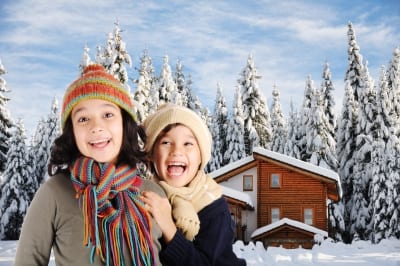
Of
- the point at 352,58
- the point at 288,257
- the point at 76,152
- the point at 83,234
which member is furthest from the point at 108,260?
the point at 352,58

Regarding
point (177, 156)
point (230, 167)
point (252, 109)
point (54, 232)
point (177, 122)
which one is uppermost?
point (252, 109)

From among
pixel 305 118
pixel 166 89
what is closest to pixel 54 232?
pixel 166 89

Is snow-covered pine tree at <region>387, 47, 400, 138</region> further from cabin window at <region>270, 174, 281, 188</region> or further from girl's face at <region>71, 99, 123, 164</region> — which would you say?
girl's face at <region>71, 99, 123, 164</region>

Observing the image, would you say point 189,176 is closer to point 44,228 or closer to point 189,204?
point 189,204

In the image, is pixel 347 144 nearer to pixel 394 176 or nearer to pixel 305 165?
pixel 394 176

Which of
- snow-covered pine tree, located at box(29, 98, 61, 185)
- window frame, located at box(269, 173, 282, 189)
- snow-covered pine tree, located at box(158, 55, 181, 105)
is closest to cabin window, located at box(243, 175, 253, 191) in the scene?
window frame, located at box(269, 173, 282, 189)

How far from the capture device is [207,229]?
3.62 m

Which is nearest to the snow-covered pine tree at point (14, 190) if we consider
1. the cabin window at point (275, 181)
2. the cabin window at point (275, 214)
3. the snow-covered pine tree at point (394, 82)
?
the cabin window at point (275, 214)

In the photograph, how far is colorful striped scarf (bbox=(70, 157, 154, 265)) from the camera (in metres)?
2.93

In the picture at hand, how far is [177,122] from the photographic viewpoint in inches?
151

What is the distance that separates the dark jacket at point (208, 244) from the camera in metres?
3.28

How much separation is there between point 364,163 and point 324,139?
4.07 metres

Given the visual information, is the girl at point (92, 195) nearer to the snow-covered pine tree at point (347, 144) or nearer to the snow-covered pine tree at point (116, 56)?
the snow-covered pine tree at point (116, 56)

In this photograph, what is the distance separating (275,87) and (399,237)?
103 feet
